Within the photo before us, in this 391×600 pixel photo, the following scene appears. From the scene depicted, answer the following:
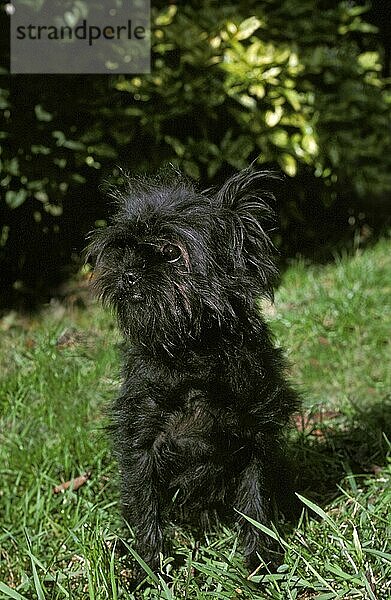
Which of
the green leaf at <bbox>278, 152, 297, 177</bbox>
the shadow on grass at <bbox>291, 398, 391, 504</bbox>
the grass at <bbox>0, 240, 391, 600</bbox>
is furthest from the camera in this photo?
the green leaf at <bbox>278, 152, 297, 177</bbox>

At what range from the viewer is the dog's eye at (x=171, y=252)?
242cm

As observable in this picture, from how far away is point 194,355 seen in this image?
2605 millimetres

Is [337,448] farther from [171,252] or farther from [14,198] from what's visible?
[14,198]

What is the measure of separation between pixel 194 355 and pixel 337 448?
1444mm

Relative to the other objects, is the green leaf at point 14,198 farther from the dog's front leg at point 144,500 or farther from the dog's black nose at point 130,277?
the dog's black nose at point 130,277

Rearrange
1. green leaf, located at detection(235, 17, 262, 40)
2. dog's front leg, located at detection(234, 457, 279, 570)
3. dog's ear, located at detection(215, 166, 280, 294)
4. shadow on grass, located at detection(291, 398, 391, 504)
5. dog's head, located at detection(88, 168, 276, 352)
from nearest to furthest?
dog's head, located at detection(88, 168, 276, 352) < dog's ear, located at detection(215, 166, 280, 294) < dog's front leg, located at detection(234, 457, 279, 570) < shadow on grass, located at detection(291, 398, 391, 504) < green leaf, located at detection(235, 17, 262, 40)

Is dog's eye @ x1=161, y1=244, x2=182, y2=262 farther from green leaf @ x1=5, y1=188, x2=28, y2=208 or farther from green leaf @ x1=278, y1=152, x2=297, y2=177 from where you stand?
green leaf @ x1=278, y1=152, x2=297, y2=177

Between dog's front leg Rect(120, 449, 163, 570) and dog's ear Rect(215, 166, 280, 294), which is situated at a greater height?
dog's ear Rect(215, 166, 280, 294)

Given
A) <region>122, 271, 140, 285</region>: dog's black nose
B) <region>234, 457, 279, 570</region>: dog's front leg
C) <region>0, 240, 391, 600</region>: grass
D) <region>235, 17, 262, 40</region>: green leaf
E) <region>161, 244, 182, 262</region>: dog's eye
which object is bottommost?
<region>0, 240, 391, 600</region>: grass

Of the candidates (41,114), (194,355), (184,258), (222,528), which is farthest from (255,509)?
(41,114)

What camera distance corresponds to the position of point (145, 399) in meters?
2.71

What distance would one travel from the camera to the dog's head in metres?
2.41

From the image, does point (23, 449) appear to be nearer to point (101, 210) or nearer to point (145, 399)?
point (145, 399)

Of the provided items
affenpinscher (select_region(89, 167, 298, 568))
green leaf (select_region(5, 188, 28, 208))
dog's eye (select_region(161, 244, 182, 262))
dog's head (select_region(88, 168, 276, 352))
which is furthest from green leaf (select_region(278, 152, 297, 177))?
dog's eye (select_region(161, 244, 182, 262))
